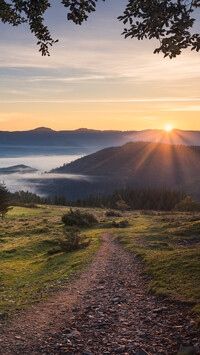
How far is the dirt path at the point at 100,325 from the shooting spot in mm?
6977

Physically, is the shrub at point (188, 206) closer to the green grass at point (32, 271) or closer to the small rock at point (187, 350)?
the green grass at point (32, 271)

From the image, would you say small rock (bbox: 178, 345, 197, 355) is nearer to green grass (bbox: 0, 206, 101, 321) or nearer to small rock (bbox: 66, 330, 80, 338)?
small rock (bbox: 66, 330, 80, 338)

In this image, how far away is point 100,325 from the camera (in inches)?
325

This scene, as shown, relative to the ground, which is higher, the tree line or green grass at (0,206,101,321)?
green grass at (0,206,101,321)

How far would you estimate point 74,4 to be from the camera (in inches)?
312

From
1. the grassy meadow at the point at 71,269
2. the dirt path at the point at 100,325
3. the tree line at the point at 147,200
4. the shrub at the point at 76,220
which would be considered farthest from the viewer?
the tree line at the point at 147,200

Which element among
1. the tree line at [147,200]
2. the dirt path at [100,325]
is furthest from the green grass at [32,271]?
the tree line at [147,200]

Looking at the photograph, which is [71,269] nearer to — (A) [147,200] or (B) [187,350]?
(B) [187,350]

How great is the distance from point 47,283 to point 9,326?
15.3ft

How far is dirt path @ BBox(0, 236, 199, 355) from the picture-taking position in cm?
698

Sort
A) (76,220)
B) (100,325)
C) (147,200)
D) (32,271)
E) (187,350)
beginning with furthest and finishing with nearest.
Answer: (147,200) < (76,220) < (32,271) < (100,325) < (187,350)

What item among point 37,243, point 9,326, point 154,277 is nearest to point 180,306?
point 154,277

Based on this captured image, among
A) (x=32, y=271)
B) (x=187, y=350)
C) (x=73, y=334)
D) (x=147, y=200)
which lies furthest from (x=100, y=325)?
(x=147, y=200)

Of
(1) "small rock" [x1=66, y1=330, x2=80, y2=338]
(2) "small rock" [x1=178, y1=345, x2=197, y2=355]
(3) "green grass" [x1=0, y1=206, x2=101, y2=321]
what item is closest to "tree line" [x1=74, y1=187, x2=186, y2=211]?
(3) "green grass" [x1=0, y1=206, x2=101, y2=321]
